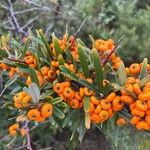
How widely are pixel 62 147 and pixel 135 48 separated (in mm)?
1146

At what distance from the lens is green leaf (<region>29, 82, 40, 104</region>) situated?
5.80 feet

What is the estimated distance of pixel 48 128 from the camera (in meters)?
3.57

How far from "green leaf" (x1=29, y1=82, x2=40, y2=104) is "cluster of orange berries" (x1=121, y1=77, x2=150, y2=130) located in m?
0.40

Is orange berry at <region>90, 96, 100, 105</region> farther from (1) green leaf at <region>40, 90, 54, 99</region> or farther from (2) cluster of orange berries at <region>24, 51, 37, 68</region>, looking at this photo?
(2) cluster of orange berries at <region>24, 51, 37, 68</region>

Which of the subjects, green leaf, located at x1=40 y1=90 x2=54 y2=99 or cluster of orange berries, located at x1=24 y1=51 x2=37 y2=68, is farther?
cluster of orange berries, located at x1=24 y1=51 x2=37 y2=68

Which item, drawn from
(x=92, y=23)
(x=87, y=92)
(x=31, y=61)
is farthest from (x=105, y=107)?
(x=92, y=23)

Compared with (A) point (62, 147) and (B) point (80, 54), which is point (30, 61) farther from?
(A) point (62, 147)

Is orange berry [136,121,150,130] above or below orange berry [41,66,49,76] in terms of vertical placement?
below

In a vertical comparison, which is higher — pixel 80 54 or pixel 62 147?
pixel 80 54

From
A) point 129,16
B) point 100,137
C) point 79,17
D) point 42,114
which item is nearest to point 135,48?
point 129,16

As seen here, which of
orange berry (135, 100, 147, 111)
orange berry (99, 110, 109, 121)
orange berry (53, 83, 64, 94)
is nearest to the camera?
orange berry (135, 100, 147, 111)

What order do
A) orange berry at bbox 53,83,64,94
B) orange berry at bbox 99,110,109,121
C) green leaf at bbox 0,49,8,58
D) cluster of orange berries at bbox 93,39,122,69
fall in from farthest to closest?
green leaf at bbox 0,49,8,58, cluster of orange berries at bbox 93,39,122,69, orange berry at bbox 53,83,64,94, orange berry at bbox 99,110,109,121

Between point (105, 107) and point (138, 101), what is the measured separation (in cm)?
17

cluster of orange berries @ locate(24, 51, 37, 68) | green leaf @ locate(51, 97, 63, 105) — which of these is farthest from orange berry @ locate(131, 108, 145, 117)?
cluster of orange berries @ locate(24, 51, 37, 68)
